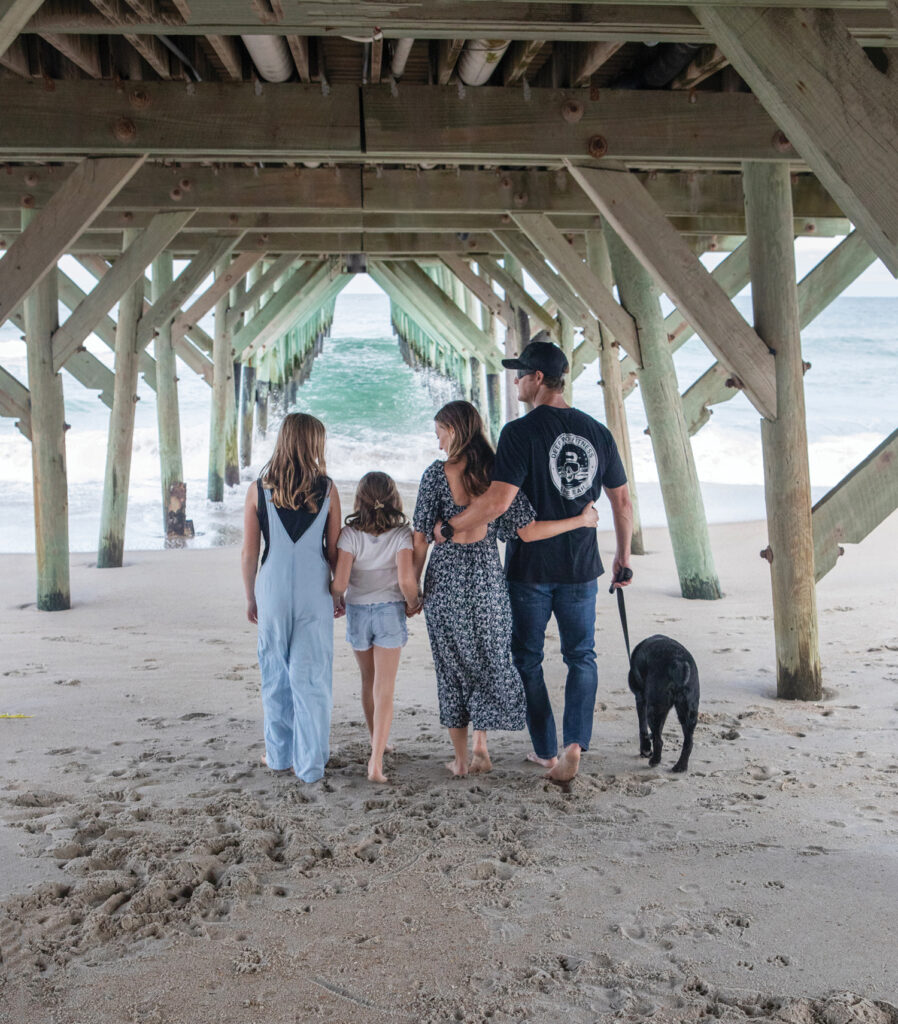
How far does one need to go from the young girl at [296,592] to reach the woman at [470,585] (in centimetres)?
37

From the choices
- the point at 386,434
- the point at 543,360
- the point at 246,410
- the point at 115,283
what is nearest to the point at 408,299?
the point at 246,410

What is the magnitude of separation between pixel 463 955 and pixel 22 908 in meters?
1.09

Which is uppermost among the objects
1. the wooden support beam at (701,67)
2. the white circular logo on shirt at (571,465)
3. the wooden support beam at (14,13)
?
the wooden support beam at (701,67)

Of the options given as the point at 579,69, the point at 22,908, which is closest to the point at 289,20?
the point at 579,69

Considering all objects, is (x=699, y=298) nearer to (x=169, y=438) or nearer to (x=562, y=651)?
(x=562, y=651)

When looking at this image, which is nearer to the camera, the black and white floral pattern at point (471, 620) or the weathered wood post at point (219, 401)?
the black and white floral pattern at point (471, 620)

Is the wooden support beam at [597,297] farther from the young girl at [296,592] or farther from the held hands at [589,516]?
the young girl at [296,592]

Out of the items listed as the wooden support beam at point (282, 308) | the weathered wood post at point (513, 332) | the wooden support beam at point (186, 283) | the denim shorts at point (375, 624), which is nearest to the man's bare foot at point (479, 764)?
the denim shorts at point (375, 624)

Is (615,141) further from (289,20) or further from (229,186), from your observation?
(229,186)

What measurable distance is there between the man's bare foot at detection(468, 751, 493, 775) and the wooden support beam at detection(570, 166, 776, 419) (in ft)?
6.45

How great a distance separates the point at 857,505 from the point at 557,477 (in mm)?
1760

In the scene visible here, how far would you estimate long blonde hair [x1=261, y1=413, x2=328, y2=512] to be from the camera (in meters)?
3.49

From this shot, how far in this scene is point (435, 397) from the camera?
95.9ft

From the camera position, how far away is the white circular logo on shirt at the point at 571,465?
11.4 feet
